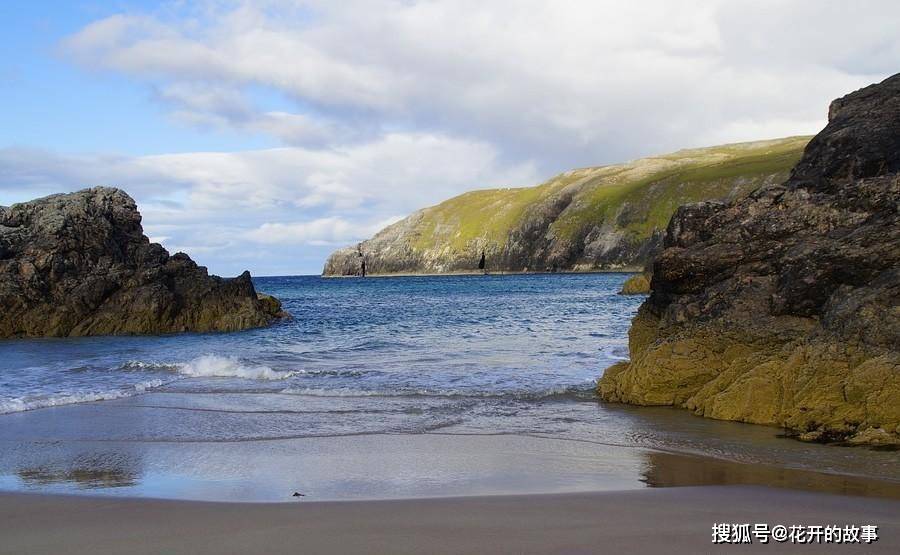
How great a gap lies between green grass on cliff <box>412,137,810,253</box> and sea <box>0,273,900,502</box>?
103m

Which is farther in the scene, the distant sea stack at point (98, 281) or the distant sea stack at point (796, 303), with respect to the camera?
the distant sea stack at point (98, 281)

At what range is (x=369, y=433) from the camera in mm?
11562

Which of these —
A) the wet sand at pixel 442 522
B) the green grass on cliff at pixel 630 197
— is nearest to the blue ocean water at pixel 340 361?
the wet sand at pixel 442 522

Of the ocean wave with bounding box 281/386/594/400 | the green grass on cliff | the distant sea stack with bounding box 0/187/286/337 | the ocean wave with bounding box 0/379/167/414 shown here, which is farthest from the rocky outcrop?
the green grass on cliff

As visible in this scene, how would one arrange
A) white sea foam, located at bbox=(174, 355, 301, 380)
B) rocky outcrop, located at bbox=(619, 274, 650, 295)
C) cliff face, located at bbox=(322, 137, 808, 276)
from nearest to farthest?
white sea foam, located at bbox=(174, 355, 301, 380) → rocky outcrop, located at bbox=(619, 274, 650, 295) → cliff face, located at bbox=(322, 137, 808, 276)

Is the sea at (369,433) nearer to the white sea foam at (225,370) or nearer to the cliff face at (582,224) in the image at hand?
the white sea foam at (225,370)

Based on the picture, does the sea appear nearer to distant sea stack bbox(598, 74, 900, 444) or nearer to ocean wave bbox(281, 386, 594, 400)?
ocean wave bbox(281, 386, 594, 400)

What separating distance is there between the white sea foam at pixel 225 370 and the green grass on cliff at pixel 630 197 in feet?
340

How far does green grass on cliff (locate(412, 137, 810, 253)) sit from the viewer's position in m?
137

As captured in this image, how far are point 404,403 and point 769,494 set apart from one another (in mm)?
8314

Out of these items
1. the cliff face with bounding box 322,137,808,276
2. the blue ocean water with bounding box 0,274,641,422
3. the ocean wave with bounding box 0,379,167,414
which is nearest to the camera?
the ocean wave with bounding box 0,379,167,414

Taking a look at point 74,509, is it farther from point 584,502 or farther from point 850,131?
point 850,131

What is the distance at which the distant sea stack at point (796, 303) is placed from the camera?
10648 mm

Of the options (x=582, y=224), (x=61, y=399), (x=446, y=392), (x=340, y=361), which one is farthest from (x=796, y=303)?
(x=582, y=224)
